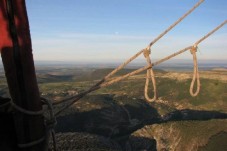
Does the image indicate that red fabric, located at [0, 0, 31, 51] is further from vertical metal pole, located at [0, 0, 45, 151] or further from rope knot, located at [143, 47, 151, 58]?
rope knot, located at [143, 47, 151, 58]

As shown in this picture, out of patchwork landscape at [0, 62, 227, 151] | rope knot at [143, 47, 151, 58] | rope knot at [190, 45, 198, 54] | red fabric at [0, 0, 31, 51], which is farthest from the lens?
patchwork landscape at [0, 62, 227, 151]

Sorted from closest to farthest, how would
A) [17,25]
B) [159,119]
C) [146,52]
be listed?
1. [17,25]
2. [146,52]
3. [159,119]

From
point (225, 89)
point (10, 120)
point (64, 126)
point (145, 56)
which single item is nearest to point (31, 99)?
point (10, 120)

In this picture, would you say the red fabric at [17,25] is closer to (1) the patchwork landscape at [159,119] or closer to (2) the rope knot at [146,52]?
(2) the rope knot at [146,52]

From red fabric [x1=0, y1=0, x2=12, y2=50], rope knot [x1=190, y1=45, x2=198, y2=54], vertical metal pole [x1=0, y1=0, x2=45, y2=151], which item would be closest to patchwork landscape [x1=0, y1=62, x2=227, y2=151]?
rope knot [x1=190, y1=45, x2=198, y2=54]

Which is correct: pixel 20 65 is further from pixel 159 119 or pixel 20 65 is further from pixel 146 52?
pixel 159 119

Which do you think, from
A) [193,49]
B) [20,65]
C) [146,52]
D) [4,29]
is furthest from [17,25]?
[193,49]

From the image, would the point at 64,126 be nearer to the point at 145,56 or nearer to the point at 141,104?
the point at 141,104

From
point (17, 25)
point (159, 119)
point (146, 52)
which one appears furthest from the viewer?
point (159, 119)

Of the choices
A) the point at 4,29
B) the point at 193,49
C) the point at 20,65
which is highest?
the point at 4,29

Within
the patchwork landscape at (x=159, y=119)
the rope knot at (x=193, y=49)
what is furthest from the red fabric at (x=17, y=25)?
the patchwork landscape at (x=159, y=119)
